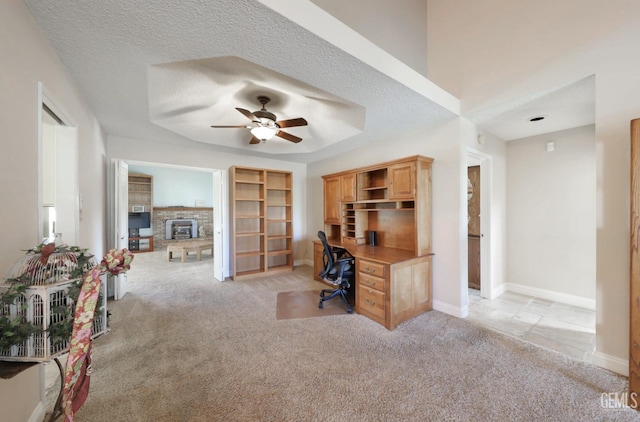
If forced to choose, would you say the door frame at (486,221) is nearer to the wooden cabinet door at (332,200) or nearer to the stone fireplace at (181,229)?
the wooden cabinet door at (332,200)

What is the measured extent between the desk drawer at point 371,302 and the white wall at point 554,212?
2581 mm

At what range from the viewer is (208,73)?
2.44 meters

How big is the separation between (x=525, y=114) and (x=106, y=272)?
408 cm

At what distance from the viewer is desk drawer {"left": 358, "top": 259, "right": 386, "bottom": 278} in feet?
8.68

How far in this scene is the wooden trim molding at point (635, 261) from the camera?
5.16ft

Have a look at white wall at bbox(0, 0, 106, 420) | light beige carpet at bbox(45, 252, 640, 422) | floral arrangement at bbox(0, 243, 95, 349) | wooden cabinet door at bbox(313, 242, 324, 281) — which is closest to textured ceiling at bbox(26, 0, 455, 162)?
white wall at bbox(0, 0, 106, 420)

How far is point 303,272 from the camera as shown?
4898 millimetres

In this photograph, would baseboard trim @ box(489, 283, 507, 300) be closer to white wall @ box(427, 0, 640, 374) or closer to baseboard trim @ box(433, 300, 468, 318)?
baseboard trim @ box(433, 300, 468, 318)

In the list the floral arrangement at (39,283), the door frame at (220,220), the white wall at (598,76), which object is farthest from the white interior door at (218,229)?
the white wall at (598,76)

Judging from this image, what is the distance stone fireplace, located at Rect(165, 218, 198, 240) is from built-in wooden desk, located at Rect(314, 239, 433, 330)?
24.1 feet

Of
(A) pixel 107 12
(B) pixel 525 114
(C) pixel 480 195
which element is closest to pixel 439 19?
(B) pixel 525 114

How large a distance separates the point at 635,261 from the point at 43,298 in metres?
3.37

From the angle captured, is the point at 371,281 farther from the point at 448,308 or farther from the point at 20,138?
the point at 20,138

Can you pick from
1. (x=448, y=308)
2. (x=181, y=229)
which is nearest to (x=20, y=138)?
(x=448, y=308)
